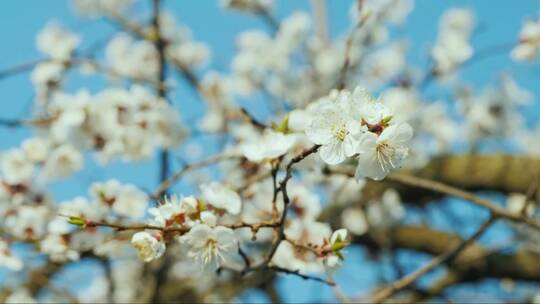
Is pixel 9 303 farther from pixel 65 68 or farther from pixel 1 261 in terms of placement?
pixel 65 68

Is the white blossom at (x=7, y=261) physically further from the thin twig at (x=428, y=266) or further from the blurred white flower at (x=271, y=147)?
the thin twig at (x=428, y=266)

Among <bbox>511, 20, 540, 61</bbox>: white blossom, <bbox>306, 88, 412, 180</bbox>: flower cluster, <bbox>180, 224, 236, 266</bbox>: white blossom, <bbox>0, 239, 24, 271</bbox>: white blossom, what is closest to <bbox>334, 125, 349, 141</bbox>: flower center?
<bbox>306, 88, 412, 180</bbox>: flower cluster

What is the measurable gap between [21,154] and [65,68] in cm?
41

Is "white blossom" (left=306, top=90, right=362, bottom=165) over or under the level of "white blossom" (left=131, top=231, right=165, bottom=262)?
over

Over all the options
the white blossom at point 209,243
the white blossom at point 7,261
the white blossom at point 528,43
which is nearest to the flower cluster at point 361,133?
the white blossom at point 209,243

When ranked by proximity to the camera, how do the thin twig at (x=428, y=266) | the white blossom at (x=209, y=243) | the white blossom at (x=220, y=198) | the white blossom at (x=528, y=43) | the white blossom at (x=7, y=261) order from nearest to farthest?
the white blossom at (x=209, y=243) → the white blossom at (x=220, y=198) → the white blossom at (x=7, y=261) → the thin twig at (x=428, y=266) → the white blossom at (x=528, y=43)

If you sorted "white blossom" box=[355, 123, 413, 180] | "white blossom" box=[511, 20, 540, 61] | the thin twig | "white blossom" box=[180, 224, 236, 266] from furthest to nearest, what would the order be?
"white blossom" box=[511, 20, 540, 61]
the thin twig
"white blossom" box=[180, 224, 236, 266]
"white blossom" box=[355, 123, 413, 180]

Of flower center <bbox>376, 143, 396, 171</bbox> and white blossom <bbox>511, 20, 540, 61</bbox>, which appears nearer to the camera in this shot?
flower center <bbox>376, 143, 396, 171</bbox>

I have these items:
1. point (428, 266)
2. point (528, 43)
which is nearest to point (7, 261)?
point (428, 266)

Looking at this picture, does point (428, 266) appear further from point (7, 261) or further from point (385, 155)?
point (7, 261)

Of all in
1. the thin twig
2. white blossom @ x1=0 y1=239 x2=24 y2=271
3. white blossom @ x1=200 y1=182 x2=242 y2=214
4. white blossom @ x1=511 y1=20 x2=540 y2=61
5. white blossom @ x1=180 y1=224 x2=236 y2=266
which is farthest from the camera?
white blossom @ x1=511 y1=20 x2=540 y2=61

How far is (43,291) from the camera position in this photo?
3.39m

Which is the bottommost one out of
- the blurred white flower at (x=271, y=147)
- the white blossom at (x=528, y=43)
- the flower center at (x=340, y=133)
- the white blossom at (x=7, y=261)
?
the flower center at (x=340, y=133)

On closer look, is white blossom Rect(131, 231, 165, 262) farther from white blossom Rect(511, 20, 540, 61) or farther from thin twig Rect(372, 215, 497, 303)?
white blossom Rect(511, 20, 540, 61)
